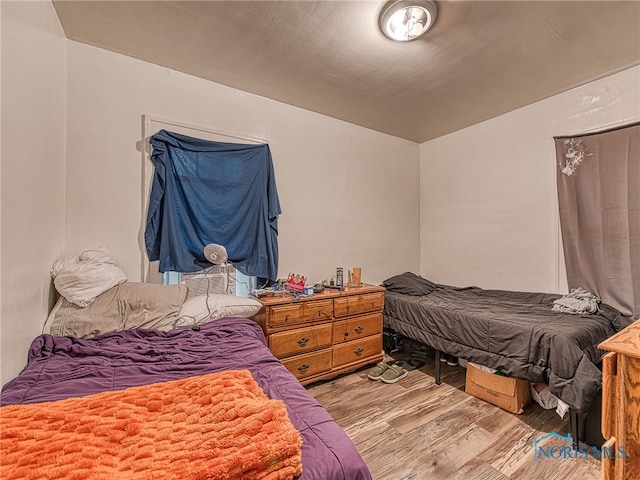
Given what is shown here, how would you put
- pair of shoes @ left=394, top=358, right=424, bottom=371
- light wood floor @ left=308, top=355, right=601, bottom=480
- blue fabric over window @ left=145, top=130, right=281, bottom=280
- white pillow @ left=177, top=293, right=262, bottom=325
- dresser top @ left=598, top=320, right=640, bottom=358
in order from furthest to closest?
pair of shoes @ left=394, top=358, right=424, bottom=371
blue fabric over window @ left=145, top=130, right=281, bottom=280
white pillow @ left=177, top=293, right=262, bottom=325
light wood floor @ left=308, top=355, right=601, bottom=480
dresser top @ left=598, top=320, right=640, bottom=358

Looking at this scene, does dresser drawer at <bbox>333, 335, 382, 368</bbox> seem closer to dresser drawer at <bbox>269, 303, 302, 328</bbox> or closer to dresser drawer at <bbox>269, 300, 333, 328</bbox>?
dresser drawer at <bbox>269, 300, 333, 328</bbox>

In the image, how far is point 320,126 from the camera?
124 inches

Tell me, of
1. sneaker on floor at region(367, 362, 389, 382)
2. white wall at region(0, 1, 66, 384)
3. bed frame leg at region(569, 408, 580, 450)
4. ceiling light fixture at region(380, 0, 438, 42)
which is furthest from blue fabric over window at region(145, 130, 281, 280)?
bed frame leg at region(569, 408, 580, 450)

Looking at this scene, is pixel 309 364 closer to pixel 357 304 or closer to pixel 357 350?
pixel 357 350

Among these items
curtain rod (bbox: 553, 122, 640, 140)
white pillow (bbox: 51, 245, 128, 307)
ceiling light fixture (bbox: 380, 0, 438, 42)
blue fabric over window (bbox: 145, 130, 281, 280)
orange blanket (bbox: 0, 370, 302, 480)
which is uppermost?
ceiling light fixture (bbox: 380, 0, 438, 42)

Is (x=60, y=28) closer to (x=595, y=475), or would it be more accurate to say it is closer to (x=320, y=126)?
(x=320, y=126)

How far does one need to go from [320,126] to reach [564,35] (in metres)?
2.04

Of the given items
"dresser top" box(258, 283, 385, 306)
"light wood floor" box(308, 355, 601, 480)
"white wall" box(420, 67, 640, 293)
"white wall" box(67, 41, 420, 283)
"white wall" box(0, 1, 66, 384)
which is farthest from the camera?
"white wall" box(420, 67, 640, 293)

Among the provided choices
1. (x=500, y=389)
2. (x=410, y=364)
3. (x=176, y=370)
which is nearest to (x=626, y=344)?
(x=500, y=389)

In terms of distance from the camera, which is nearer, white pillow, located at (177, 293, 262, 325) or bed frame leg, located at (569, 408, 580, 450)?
bed frame leg, located at (569, 408, 580, 450)

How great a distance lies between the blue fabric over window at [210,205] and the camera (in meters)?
2.21

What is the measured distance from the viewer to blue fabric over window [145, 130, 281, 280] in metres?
2.21

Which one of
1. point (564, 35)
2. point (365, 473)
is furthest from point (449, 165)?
point (365, 473)

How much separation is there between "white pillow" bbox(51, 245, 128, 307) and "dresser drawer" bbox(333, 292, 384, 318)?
1664mm
